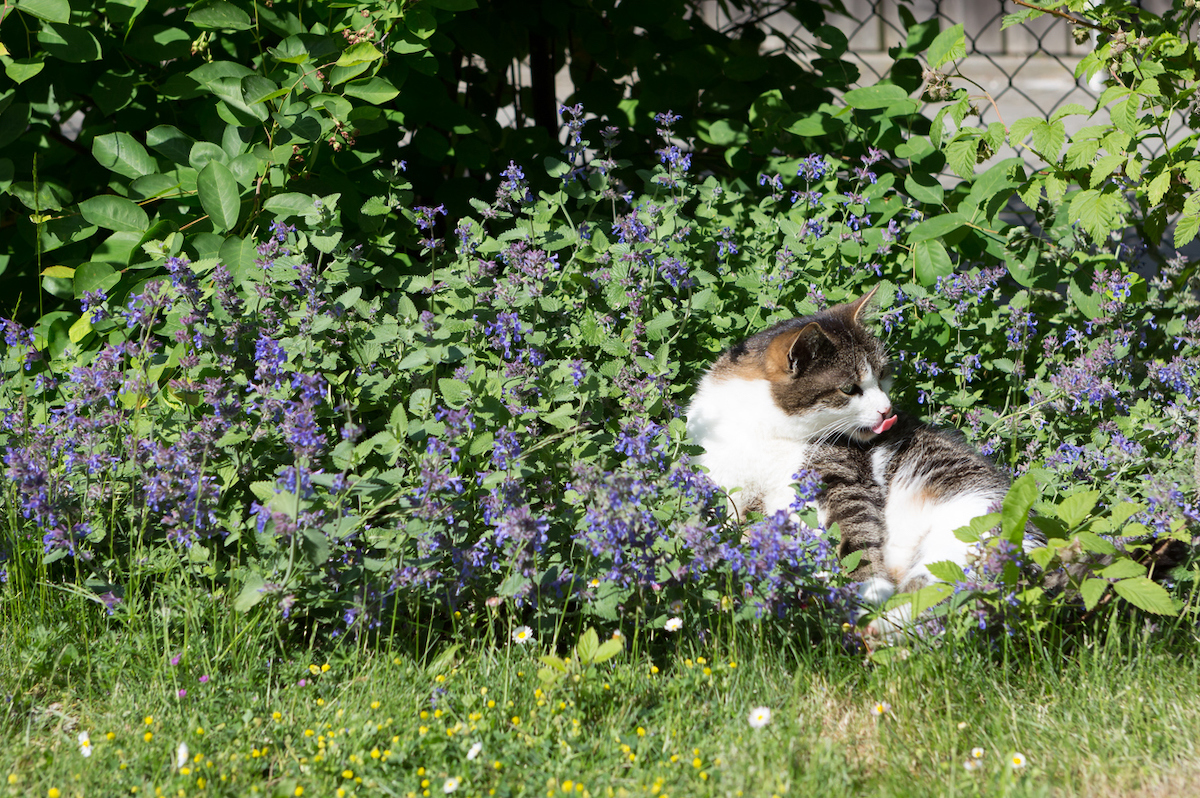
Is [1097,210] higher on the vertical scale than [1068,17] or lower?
lower

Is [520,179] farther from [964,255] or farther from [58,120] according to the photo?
[58,120]

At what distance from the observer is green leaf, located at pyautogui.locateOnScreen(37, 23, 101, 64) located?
8.59ft

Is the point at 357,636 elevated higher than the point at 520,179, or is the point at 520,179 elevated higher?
the point at 520,179

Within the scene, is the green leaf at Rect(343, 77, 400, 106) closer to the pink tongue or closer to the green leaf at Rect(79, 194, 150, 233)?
the green leaf at Rect(79, 194, 150, 233)

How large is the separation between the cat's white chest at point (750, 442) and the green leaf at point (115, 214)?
5.63ft

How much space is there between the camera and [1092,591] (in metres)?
1.91

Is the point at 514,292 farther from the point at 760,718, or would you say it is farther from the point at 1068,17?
the point at 1068,17

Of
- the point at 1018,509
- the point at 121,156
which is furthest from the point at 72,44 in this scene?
the point at 1018,509

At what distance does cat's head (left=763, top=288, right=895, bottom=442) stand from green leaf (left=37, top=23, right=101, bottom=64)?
82.4 inches

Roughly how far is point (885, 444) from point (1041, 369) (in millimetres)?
652

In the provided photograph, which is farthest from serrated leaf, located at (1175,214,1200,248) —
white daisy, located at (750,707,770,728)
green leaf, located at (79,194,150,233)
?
green leaf, located at (79,194,150,233)

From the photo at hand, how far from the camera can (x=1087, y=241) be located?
11.0 feet

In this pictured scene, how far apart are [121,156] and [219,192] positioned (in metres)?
0.44

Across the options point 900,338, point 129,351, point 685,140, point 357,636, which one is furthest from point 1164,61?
point 129,351
